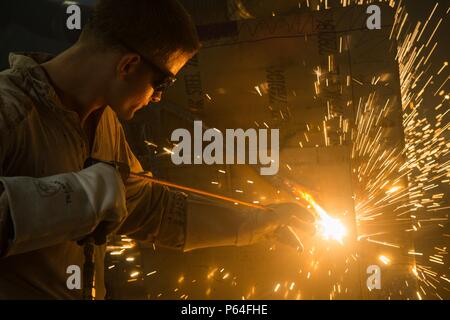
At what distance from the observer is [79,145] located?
1185mm

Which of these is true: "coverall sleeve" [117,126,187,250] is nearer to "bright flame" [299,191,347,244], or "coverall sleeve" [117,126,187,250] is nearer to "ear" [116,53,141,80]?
"ear" [116,53,141,80]

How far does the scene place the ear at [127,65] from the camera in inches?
45.5

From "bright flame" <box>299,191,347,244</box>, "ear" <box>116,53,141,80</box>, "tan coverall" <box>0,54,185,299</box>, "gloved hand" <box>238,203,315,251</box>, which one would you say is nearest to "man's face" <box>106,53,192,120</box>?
"ear" <box>116,53,141,80</box>

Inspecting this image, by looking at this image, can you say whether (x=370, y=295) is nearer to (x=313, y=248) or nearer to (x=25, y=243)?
(x=313, y=248)

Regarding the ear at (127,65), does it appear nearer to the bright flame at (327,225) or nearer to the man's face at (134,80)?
the man's face at (134,80)

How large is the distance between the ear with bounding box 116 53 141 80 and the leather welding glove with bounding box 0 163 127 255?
324mm

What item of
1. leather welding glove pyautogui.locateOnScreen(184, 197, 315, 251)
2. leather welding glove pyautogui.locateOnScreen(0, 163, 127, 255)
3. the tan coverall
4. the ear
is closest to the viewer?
leather welding glove pyautogui.locateOnScreen(0, 163, 127, 255)

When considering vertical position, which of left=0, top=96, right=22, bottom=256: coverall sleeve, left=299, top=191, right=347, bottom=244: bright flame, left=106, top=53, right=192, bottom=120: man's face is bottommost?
left=299, top=191, right=347, bottom=244: bright flame

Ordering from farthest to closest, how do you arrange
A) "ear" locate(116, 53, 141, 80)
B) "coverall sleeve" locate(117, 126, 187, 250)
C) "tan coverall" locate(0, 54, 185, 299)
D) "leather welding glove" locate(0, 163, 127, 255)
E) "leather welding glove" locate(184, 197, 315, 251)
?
"leather welding glove" locate(184, 197, 315, 251)
"coverall sleeve" locate(117, 126, 187, 250)
"ear" locate(116, 53, 141, 80)
"tan coverall" locate(0, 54, 185, 299)
"leather welding glove" locate(0, 163, 127, 255)

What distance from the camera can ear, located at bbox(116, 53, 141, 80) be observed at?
1155 millimetres

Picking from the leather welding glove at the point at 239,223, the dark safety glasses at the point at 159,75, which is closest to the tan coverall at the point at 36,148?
the dark safety glasses at the point at 159,75

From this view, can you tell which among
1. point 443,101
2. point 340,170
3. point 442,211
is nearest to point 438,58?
point 443,101

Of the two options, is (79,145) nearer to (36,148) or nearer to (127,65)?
(36,148)

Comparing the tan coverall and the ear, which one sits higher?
the ear
